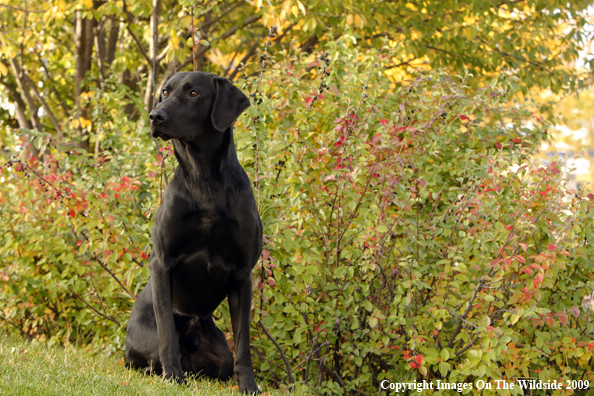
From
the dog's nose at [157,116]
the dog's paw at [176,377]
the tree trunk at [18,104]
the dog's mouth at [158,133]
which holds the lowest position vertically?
the dog's paw at [176,377]

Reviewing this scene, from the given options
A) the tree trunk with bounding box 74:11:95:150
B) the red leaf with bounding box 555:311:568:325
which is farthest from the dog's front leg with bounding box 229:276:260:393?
the tree trunk with bounding box 74:11:95:150

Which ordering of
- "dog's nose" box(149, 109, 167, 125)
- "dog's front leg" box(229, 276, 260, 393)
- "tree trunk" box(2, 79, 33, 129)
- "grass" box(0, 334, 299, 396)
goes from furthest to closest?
"tree trunk" box(2, 79, 33, 129) < "dog's front leg" box(229, 276, 260, 393) < "dog's nose" box(149, 109, 167, 125) < "grass" box(0, 334, 299, 396)

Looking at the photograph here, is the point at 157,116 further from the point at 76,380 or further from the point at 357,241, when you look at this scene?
the point at 357,241

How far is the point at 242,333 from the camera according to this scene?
3.11 meters

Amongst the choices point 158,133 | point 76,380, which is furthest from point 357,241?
point 76,380

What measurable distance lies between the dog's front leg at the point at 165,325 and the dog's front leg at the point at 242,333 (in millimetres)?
331

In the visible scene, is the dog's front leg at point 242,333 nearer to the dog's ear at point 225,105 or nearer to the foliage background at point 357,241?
the foliage background at point 357,241

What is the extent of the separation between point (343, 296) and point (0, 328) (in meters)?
3.43

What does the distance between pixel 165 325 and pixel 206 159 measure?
0.97m

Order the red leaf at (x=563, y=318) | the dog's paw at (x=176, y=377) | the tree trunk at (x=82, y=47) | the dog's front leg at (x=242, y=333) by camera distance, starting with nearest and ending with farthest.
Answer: the dog's paw at (x=176, y=377) → the dog's front leg at (x=242, y=333) → the red leaf at (x=563, y=318) → the tree trunk at (x=82, y=47)

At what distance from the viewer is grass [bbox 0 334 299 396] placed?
2455mm

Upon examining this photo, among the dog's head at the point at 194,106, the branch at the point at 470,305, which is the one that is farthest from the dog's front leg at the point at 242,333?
the branch at the point at 470,305

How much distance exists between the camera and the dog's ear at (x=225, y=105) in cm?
301

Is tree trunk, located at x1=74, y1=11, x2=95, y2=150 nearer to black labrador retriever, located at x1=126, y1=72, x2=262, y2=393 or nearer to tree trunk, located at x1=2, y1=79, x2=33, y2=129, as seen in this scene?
tree trunk, located at x1=2, y1=79, x2=33, y2=129
